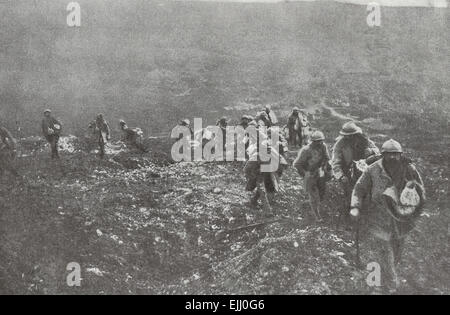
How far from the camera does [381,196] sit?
266 inches

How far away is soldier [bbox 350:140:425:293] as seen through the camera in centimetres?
652

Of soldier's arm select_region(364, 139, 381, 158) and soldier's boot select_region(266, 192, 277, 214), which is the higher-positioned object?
soldier's arm select_region(364, 139, 381, 158)

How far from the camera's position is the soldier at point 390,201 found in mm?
6523

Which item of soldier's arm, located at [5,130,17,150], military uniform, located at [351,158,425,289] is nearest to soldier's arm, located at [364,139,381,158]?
military uniform, located at [351,158,425,289]

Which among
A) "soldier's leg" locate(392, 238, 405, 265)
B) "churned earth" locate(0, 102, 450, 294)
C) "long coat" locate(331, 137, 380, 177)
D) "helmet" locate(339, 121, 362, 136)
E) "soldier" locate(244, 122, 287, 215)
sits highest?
"helmet" locate(339, 121, 362, 136)

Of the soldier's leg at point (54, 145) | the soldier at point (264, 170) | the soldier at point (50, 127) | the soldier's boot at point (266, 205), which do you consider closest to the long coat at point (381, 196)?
the soldier at point (264, 170)

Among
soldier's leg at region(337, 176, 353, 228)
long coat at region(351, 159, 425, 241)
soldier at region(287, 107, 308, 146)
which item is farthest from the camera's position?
soldier at region(287, 107, 308, 146)

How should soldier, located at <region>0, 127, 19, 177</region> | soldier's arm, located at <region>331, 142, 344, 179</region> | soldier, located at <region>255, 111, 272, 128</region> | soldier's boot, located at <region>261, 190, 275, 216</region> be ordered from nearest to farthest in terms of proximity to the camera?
soldier's arm, located at <region>331, 142, 344, 179</region> → soldier's boot, located at <region>261, 190, 275, 216</region> → soldier, located at <region>0, 127, 19, 177</region> → soldier, located at <region>255, 111, 272, 128</region>

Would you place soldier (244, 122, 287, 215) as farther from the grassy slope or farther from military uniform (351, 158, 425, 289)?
the grassy slope

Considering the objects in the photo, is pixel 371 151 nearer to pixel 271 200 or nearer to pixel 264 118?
pixel 271 200

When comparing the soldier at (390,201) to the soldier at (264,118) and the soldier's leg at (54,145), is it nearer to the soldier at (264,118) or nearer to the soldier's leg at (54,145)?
the soldier at (264,118)

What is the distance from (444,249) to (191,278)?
4.39 m

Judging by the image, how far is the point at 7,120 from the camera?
22109 mm

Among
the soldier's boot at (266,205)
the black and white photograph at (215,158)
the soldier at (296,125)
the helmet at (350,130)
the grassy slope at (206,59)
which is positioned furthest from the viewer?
the grassy slope at (206,59)
